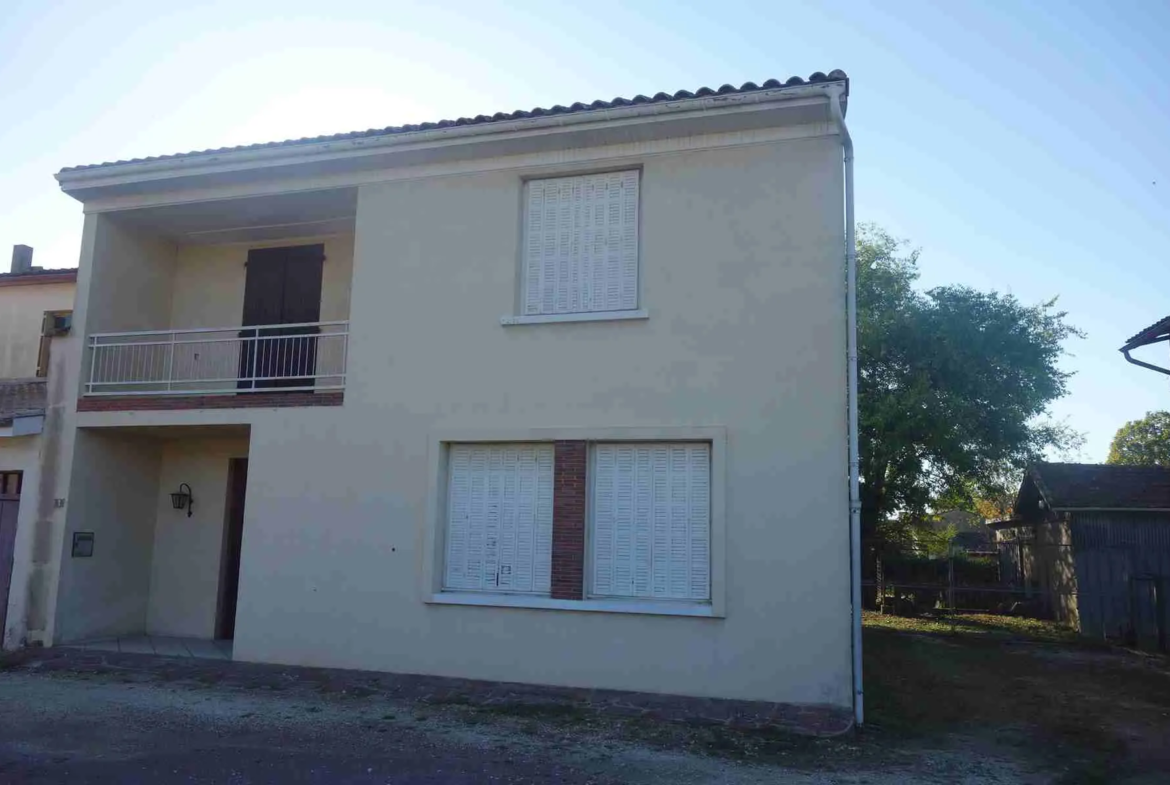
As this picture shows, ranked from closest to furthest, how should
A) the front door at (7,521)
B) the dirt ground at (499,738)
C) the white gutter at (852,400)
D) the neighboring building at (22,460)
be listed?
1. the dirt ground at (499,738)
2. the white gutter at (852,400)
3. the neighboring building at (22,460)
4. the front door at (7,521)

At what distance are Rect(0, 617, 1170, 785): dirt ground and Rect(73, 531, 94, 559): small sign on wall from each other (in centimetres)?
147

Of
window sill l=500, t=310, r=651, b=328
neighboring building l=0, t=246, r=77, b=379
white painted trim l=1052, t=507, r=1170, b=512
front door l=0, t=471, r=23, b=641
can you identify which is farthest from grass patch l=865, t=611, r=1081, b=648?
neighboring building l=0, t=246, r=77, b=379

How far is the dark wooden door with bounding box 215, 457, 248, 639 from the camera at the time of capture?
12914 mm

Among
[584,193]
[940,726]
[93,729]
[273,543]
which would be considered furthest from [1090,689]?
[93,729]

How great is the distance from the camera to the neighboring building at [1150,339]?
41.7 feet

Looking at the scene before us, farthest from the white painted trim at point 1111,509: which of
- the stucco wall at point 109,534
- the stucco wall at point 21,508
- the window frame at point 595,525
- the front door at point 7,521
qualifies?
the front door at point 7,521

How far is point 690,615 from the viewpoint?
372 inches

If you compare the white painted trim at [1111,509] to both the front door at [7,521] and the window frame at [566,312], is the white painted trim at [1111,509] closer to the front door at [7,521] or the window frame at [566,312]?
the window frame at [566,312]

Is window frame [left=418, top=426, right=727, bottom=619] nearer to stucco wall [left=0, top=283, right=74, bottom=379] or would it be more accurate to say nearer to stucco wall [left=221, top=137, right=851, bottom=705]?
stucco wall [left=221, top=137, right=851, bottom=705]

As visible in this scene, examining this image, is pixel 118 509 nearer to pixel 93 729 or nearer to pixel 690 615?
pixel 93 729

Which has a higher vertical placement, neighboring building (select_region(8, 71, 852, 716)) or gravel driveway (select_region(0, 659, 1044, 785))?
neighboring building (select_region(8, 71, 852, 716))

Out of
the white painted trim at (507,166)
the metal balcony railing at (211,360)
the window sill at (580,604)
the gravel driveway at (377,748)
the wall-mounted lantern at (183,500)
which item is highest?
the white painted trim at (507,166)

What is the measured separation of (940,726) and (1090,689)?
3.53 meters

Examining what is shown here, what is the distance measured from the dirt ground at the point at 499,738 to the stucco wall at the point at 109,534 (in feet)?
3.76
